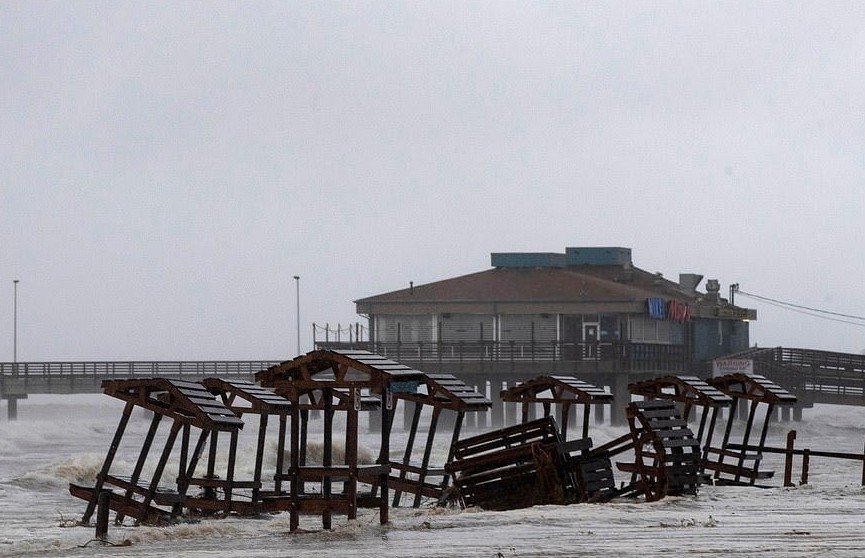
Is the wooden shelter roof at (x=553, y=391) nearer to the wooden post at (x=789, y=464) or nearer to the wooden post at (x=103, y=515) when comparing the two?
the wooden post at (x=789, y=464)

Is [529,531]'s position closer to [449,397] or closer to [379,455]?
[379,455]

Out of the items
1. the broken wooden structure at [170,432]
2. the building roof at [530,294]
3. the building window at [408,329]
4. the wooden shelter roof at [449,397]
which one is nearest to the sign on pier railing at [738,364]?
the building roof at [530,294]

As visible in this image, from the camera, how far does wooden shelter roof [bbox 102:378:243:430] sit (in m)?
20.4

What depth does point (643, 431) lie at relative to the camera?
24484mm

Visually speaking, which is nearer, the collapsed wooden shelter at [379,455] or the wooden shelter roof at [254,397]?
the collapsed wooden shelter at [379,455]

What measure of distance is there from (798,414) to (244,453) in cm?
4240

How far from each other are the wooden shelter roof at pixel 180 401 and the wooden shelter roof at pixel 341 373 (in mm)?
803

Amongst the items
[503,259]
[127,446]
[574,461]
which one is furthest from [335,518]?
[503,259]

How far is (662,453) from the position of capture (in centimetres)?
2398

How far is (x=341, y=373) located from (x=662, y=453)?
6.72 meters

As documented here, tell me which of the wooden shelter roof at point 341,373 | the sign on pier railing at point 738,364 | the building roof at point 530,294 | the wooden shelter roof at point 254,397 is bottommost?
the sign on pier railing at point 738,364

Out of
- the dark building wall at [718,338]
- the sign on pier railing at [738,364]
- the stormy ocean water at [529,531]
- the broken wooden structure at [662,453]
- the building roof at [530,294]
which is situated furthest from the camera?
the dark building wall at [718,338]

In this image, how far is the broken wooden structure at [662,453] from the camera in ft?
78.7

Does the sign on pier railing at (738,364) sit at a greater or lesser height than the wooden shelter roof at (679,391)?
lesser
